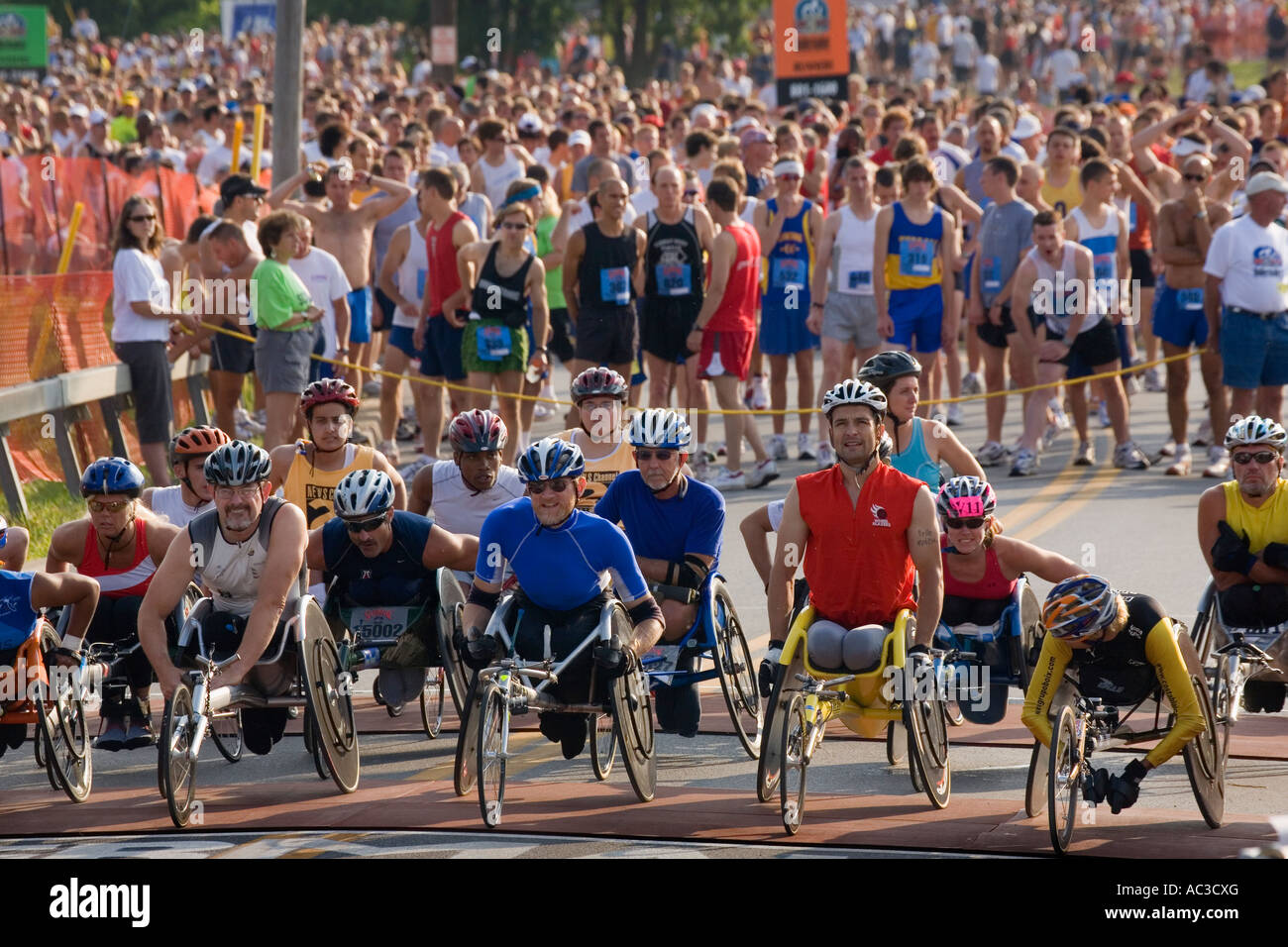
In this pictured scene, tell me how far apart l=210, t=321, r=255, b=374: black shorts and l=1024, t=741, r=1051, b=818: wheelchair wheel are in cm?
947

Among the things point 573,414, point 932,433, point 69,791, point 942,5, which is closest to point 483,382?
point 573,414

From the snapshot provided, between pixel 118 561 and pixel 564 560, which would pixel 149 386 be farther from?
pixel 564 560

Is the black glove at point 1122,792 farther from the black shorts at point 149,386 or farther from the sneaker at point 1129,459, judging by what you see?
the black shorts at point 149,386

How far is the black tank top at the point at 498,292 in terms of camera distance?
51.5ft

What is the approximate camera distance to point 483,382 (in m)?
15.9

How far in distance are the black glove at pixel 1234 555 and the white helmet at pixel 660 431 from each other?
2.47 metres

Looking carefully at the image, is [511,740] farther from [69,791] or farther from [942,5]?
[942,5]

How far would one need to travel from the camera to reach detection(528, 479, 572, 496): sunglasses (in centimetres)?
911

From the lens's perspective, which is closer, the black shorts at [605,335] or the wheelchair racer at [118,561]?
the wheelchair racer at [118,561]

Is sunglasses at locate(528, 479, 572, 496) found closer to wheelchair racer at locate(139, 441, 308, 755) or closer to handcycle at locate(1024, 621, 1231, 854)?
wheelchair racer at locate(139, 441, 308, 755)

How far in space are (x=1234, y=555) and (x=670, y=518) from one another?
2563 mm

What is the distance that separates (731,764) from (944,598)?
1209 millimetres

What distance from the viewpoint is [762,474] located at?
16125 mm

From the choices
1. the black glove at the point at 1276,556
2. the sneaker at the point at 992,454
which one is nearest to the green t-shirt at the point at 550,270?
the sneaker at the point at 992,454
